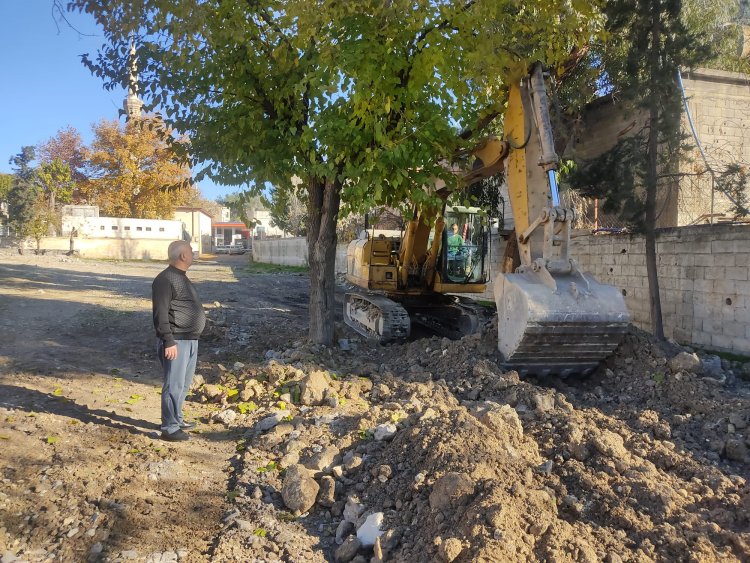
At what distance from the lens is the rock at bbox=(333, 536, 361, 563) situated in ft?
10.9

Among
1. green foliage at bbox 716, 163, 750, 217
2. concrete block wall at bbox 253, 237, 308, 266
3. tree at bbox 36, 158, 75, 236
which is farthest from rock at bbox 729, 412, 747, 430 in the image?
tree at bbox 36, 158, 75, 236

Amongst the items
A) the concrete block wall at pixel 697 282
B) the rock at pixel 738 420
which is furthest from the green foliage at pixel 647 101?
the rock at pixel 738 420

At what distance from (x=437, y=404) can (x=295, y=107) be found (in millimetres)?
4112

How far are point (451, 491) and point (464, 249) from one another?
282 inches

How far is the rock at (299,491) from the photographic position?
386 cm

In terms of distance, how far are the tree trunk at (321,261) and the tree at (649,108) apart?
5212mm

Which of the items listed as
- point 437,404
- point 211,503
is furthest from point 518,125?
point 211,503

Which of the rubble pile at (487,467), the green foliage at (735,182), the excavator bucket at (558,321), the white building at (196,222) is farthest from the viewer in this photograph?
the white building at (196,222)

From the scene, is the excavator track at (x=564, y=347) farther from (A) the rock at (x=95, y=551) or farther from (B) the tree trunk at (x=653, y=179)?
(A) the rock at (x=95, y=551)

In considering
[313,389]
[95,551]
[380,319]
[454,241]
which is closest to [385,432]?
[313,389]

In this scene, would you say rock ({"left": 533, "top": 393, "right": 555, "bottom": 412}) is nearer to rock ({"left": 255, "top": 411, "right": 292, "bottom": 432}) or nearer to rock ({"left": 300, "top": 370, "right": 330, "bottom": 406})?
rock ({"left": 300, "top": 370, "right": 330, "bottom": 406})

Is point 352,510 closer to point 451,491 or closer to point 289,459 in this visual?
point 451,491

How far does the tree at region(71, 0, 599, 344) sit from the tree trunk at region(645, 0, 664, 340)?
2.97 meters

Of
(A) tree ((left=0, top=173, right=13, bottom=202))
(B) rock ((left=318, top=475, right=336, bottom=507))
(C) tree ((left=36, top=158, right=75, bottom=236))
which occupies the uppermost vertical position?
(A) tree ((left=0, top=173, right=13, bottom=202))
